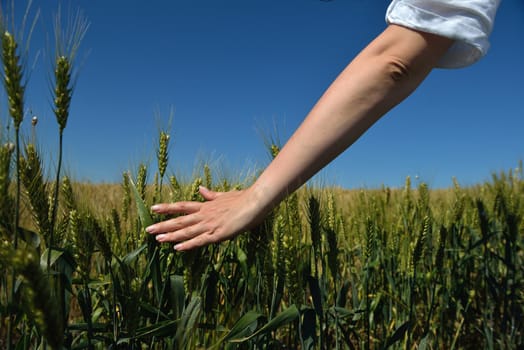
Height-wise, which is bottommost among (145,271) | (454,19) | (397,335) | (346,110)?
(397,335)

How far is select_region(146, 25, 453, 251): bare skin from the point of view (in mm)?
1044

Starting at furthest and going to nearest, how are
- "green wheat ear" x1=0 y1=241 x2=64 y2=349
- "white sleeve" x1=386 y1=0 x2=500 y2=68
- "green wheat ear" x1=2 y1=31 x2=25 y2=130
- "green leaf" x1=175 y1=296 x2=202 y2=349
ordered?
"white sleeve" x1=386 y1=0 x2=500 y2=68
"green leaf" x1=175 y1=296 x2=202 y2=349
"green wheat ear" x1=2 y1=31 x2=25 y2=130
"green wheat ear" x1=0 y1=241 x2=64 y2=349

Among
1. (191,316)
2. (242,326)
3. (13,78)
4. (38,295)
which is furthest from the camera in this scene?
(242,326)

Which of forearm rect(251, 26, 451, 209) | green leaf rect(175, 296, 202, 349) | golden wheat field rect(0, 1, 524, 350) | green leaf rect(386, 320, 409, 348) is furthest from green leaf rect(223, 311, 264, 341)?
green leaf rect(386, 320, 409, 348)

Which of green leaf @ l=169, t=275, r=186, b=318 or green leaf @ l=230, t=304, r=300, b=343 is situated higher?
green leaf @ l=169, t=275, r=186, b=318

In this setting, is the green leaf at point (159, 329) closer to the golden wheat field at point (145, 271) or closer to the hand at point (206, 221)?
the golden wheat field at point (145, 271)

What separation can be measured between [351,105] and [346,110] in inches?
0.6

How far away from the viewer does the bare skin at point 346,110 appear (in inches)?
41.1

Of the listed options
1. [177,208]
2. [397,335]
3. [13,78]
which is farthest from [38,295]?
[397,335]

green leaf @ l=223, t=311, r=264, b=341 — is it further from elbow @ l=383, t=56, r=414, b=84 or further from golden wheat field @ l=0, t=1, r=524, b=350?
elbow @ l=383, t=56, r=414, b=84

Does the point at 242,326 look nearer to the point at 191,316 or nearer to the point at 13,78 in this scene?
the point at 191,316

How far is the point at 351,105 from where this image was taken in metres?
1.04

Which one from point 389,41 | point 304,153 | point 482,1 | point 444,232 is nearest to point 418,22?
point 389,41

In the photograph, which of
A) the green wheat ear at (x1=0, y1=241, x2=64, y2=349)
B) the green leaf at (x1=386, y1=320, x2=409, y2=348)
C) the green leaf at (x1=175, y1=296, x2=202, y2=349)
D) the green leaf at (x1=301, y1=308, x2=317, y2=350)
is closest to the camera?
the green wheat ear at (x1=0, y1=241, x2=64, y2=349)
